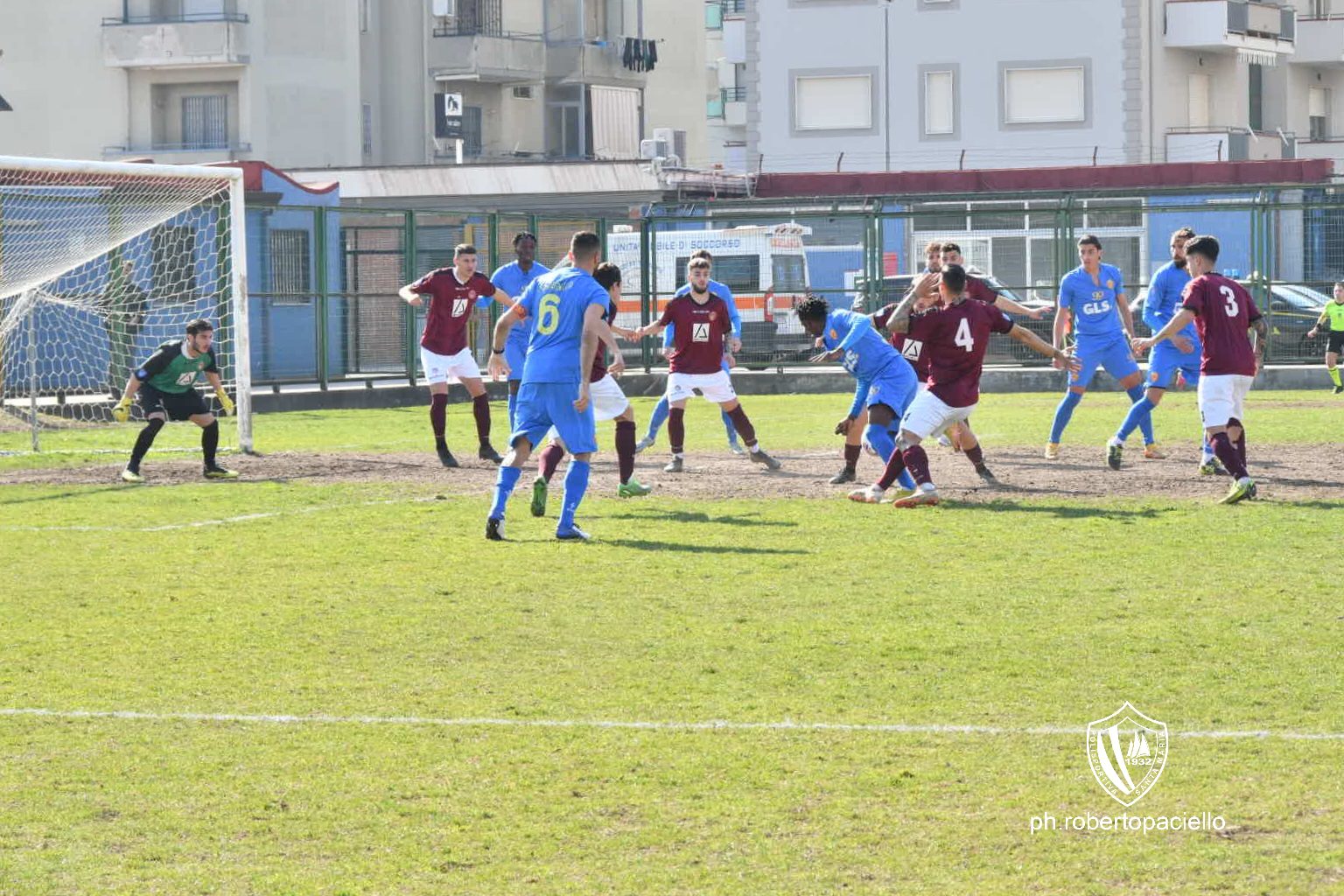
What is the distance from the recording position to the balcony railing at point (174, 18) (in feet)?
163

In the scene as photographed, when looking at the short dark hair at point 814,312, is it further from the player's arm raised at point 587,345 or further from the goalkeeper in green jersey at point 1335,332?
the goalkeeper in green jersey at point 1335,332

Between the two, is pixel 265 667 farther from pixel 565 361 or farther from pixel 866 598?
pixel 565 361

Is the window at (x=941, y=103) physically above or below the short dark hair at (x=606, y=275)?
above

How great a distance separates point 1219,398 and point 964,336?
1833 millimetres

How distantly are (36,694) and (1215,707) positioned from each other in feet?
14.9

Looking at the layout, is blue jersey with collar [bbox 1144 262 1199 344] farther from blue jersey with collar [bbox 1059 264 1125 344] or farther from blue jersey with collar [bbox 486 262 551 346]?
blue jersey with collar [bbox 486 262 551 346]

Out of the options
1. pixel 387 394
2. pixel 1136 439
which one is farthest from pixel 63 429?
pixel 1136 439

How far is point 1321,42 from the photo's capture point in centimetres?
5562

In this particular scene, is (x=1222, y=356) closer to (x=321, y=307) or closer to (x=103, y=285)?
(x=103, y=285)

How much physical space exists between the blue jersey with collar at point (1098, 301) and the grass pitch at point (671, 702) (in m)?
3.92

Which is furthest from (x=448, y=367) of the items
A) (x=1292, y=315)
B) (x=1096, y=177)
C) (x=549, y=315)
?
(x=1096, y=177)

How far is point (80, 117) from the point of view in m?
51.2

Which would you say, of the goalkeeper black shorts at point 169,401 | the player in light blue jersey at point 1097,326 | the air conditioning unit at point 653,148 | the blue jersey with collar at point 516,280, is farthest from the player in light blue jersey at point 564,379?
the air conditioning unit at point 653,148

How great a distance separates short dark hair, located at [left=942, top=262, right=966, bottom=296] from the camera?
13.4 m
